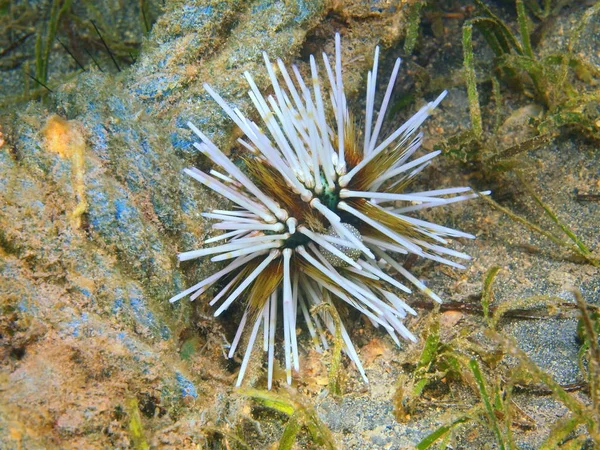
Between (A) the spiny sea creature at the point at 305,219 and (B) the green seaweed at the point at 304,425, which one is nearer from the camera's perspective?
(B) the green seaweed at the point at 304,425

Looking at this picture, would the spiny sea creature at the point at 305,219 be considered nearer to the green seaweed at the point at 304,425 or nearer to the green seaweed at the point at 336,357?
the green seaweed at the point at 336,357

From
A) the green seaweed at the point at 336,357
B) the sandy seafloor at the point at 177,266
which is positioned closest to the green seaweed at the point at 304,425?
the sandy seafloor at the point at 177,266

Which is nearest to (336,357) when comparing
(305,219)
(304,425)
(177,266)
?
(304,425)

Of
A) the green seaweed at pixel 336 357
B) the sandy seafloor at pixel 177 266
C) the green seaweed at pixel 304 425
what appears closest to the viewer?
the sandy seafloor at pixel 177 266

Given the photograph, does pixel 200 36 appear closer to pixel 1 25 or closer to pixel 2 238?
pixel 2 238

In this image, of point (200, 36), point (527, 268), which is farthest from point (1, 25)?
point (527, 268)

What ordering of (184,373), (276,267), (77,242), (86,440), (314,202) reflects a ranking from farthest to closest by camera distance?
(276,267) < (314,202) < (184,373) < (77,242) < (86,440)

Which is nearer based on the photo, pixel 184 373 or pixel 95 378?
pixel 95 378
